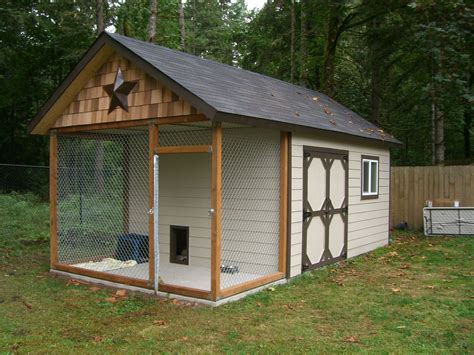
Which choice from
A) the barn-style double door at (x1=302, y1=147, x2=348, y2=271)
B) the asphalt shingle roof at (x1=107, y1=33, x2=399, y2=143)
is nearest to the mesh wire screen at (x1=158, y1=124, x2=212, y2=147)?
the asphalt shingle roof at (x1=107, y1=33, x2=399, y2=143)

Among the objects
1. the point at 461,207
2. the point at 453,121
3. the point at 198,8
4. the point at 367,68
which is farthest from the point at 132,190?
the point at 198,8

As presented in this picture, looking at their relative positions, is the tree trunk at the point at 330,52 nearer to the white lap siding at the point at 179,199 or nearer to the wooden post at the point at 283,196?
the white lap siding at the point at 179,199

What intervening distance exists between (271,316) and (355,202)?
447cm

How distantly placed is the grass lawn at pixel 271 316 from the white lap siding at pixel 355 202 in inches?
33.9

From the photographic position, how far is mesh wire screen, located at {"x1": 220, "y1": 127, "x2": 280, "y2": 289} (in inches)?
271

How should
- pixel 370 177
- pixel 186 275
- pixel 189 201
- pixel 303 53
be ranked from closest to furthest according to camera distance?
1. pixel 186 275
2. pixel 189 201
3. pixel 370 177
4. pixel 303 53

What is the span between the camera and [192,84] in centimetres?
578

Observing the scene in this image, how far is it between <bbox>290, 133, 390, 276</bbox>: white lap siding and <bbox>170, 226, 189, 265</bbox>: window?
2015mm

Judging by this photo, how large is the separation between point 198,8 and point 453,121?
17.7 meters

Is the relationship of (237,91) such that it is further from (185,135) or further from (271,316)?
(271,316)

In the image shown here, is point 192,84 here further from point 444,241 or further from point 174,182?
point 444,241

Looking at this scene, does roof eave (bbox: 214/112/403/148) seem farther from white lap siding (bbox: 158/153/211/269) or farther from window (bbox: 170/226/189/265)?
window (bbox: 170/226/189/265)

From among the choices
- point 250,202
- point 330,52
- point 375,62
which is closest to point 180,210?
point 250,202

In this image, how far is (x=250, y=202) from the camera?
710 cm
